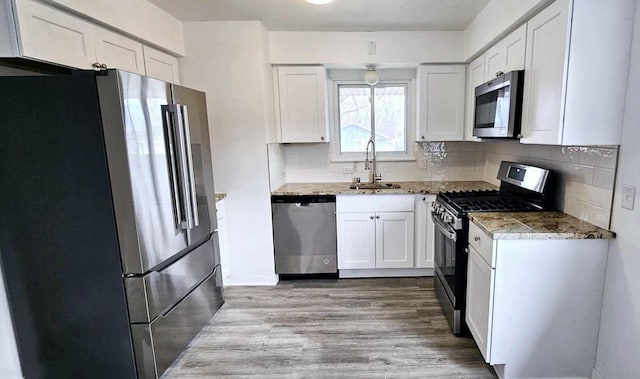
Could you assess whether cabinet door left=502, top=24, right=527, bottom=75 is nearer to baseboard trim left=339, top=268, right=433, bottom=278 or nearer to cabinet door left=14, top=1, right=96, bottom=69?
baseboard trim left=339, top=268, right=433, bottom=278

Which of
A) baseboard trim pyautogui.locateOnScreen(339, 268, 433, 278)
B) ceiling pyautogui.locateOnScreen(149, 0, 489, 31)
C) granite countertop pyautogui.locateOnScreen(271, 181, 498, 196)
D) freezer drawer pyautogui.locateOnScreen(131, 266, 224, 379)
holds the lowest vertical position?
baseboard trim pyautogui.locateOnScreen(339, 268, 433, 278)

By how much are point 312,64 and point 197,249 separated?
2.04 m

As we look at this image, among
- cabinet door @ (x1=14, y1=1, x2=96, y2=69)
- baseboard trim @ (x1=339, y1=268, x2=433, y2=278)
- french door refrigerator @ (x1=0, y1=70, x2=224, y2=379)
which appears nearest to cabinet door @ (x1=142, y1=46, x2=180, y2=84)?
cabinet door @ (x1=14, y1=1, x2=96, y2=69)

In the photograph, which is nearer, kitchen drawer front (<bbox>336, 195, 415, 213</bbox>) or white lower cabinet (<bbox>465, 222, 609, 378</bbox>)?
white lower cabinet (<bbox>465, 222, 609, 378</bbox>)

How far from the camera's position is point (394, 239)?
3.12m

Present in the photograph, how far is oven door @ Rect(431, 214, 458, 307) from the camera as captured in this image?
2.24m

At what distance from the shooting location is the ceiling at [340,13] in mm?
2414

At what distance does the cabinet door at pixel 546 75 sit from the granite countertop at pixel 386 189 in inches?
45.1

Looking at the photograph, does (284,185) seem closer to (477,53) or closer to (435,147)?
(435,147)

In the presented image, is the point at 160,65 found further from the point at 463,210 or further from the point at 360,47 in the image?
the point at 463,210

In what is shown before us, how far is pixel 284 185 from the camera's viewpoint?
3518 millimetres

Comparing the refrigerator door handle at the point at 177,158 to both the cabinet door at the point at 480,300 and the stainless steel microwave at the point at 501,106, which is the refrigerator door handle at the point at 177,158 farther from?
the stainless steel microwave at the point at 501,106

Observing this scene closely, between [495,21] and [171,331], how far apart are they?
3.13 meters

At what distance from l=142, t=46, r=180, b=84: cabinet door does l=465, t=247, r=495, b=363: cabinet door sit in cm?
270
